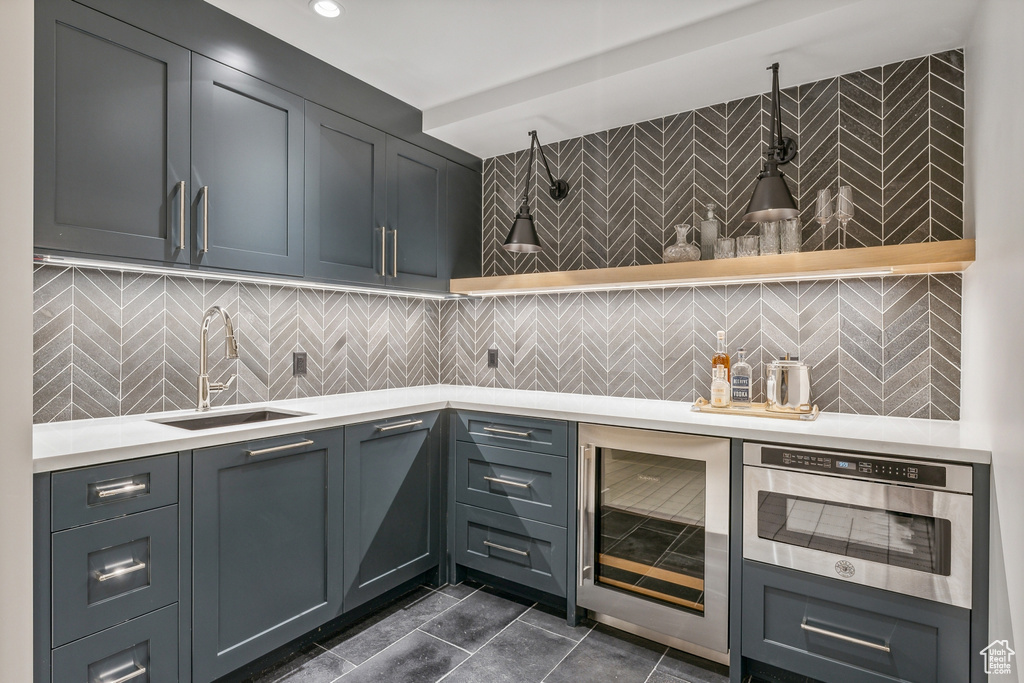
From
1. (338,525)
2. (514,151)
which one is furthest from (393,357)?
(514,151)

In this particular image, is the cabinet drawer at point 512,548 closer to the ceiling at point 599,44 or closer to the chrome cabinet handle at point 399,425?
the chrome cabinet handle at point 399,425

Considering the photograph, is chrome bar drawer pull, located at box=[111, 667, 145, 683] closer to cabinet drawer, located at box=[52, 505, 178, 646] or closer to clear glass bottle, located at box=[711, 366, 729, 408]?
cabinet drawer, located at box=[52, 505, 178, 646]

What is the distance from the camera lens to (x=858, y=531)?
1709 mm

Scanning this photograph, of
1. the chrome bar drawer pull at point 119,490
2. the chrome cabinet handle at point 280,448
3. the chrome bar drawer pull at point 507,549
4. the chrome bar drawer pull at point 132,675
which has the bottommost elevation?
the chrome bar drawer pull at point 132,675

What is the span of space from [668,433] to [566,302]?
3.75ft

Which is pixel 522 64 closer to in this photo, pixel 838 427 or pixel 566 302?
pixel 566 302

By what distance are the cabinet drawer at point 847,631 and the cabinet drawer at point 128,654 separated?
73.2 inches

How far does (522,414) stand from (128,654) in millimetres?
1535

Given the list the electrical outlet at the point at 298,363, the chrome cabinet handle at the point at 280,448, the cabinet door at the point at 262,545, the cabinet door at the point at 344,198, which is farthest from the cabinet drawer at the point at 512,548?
Answer: the cabinet door at the point at 344,198

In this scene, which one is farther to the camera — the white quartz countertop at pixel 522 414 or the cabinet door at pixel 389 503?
the cabinet door at pixel 389 503

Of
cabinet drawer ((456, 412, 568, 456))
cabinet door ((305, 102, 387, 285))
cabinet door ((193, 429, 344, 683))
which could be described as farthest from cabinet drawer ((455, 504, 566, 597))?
cabinet door ((305, 102, 387, 285))

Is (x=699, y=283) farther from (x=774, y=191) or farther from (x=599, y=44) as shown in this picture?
(x=599, y=44)

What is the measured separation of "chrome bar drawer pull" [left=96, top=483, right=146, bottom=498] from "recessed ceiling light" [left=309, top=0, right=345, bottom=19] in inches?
68.5

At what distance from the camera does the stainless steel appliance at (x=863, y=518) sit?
5.19 feet
